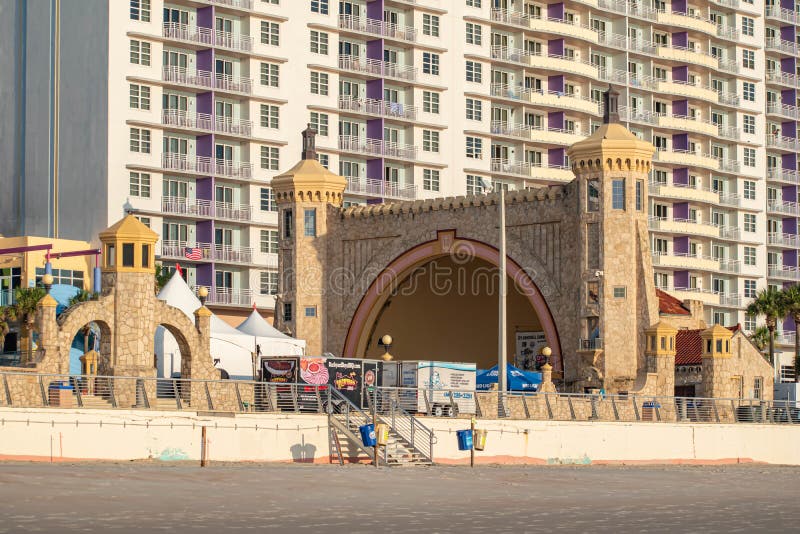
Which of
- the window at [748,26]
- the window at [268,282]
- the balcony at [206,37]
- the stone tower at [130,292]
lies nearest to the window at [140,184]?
the balcony at [206,37]

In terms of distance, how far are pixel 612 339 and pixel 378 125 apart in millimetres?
40803

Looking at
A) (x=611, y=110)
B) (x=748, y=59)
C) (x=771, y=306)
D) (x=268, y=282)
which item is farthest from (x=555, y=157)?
(x=611, y=110)

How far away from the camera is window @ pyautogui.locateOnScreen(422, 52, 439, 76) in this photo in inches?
4109

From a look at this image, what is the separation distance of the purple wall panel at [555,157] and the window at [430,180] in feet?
38.6

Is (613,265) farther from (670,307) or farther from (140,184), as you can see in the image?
(140,184)

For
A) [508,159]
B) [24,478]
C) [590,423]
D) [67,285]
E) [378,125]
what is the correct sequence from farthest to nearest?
[508,159], [378,125], [67,285], [590,423], [24,478]

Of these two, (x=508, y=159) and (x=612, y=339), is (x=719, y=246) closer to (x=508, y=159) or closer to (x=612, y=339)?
(x=508, y=159)

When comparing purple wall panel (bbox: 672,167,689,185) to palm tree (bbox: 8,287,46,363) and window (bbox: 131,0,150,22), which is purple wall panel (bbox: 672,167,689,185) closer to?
window (bbox: 131,0,150,22)

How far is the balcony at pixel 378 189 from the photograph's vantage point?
100062mm

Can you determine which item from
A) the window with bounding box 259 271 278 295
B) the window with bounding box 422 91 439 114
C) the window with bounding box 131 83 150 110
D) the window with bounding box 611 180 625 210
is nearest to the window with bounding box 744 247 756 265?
the window with bounding box 422 91 439 114

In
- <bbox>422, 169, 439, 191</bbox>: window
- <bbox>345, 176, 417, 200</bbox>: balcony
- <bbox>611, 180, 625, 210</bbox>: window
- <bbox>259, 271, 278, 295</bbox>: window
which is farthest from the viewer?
<bbox>422, 169, 439, 191</bbox>: window

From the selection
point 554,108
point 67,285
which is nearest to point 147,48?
point 67,285

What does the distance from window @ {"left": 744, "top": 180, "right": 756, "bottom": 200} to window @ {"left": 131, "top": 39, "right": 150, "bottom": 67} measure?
55.6 m

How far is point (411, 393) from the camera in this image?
49.7m
